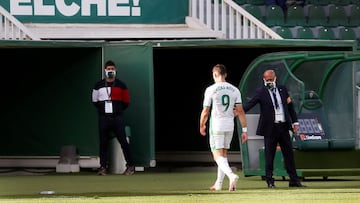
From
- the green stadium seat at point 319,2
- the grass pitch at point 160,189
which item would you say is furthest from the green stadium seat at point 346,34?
the grass pitch at point 160,189

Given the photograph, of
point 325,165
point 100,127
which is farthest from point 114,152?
point 325,165

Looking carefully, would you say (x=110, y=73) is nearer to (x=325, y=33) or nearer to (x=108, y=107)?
(x=108, y=107)

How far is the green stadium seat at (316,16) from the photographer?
3056cm

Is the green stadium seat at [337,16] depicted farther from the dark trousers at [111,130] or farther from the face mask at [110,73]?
the face mask at [110,73]

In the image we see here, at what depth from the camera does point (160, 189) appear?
723 inches

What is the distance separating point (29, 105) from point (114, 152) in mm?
2099

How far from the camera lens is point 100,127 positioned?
23.1 metres

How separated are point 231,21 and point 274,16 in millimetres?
6464

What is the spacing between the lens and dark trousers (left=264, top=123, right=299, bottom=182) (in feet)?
60.9

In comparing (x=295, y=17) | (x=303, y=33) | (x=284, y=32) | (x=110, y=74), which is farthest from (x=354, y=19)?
(x=110, y=74)

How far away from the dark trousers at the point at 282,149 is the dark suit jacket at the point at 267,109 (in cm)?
9

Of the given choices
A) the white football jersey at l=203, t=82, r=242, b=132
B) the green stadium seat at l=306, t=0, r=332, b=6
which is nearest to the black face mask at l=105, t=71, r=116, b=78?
the white football jersey at l=203, t=82, r=242, b=132

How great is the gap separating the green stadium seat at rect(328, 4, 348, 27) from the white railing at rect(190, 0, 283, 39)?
688 centimetres

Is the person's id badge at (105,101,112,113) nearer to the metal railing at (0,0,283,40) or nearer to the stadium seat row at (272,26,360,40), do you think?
the metal railing at (0,0,283,40)
